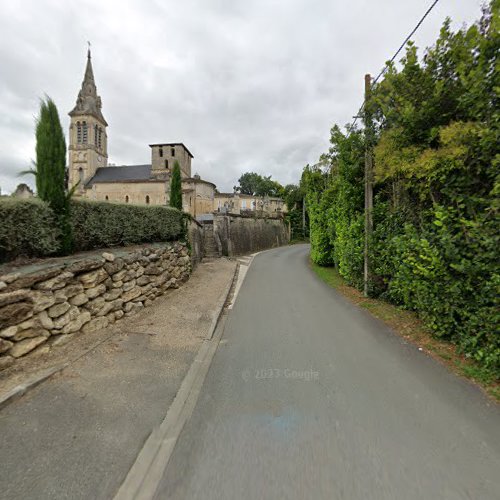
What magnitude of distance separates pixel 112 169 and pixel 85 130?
334 inches

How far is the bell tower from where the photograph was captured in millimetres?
51344

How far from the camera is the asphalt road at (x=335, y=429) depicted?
6.67 ft

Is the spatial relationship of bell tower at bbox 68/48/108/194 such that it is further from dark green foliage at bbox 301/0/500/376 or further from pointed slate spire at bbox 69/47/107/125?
dark green foliage at bbox 301/0/500/376

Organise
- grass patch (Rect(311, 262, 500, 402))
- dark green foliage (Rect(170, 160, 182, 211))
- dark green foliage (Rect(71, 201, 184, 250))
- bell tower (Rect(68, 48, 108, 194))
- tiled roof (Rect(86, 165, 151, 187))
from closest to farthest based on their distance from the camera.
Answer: grass patch (Rect(311, 262, 500, 402)) → dark green foliage (Rect(71, 201, 184, 250)) → dark green foliage (Rect(170, 160, 182, 211)) → tiled roof (Rect(86, 165, 151, 187)) → bell tower (Rect(68, 48, 108, 194))

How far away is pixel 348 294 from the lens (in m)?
8.36

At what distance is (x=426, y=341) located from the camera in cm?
453

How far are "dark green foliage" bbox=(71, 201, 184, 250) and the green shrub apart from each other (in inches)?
30.0

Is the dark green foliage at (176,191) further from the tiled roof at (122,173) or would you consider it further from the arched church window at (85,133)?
the arched church window at (85,133)

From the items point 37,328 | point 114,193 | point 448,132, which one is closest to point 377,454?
point 448,132

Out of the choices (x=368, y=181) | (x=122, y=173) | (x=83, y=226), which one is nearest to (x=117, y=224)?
(x=83, y=226)

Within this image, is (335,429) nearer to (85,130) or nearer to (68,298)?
(68,298)

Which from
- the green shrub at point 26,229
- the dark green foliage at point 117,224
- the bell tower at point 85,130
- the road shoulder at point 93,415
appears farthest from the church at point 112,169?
the road shoulder at point 93,415

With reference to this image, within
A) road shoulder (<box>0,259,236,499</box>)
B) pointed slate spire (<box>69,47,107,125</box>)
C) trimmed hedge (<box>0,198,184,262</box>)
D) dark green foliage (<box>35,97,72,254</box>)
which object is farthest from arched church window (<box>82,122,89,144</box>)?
road shoulder (<box>0,259,236,499</box>)

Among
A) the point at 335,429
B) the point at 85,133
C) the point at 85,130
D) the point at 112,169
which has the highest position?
the point at 85,130
